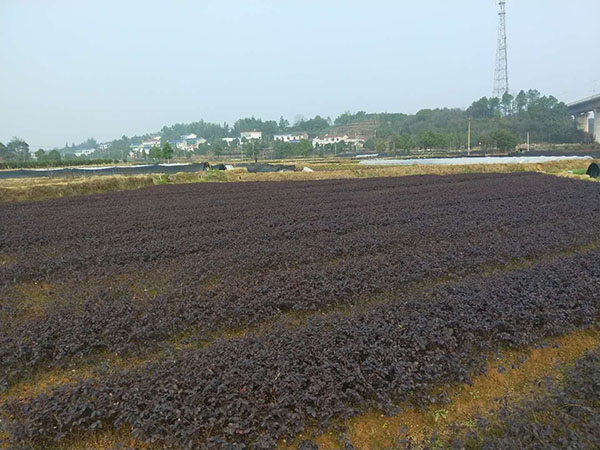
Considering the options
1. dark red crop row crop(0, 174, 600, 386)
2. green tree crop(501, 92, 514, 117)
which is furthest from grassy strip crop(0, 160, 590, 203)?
green tree crop(501, 92, 514, 117)

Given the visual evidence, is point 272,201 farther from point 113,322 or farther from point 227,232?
point 113,322

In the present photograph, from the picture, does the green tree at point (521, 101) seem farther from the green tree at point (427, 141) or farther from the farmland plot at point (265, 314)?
the farmland plot at point (265, 314)

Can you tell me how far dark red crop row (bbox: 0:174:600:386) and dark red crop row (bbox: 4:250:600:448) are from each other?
119 centimetres

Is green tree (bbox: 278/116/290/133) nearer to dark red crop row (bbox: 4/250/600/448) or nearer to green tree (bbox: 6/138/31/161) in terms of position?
green tree (bbox: 6/138/31/161)

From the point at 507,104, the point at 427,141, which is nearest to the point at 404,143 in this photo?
the point at 427,141

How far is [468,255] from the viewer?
9031mm

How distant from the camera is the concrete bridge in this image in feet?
273

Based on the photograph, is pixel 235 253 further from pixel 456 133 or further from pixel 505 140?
pixel 456 133

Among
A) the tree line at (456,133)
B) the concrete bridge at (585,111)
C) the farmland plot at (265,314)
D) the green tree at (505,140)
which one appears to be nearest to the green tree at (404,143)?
the tree line at (456,133)

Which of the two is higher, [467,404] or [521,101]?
[521,101]

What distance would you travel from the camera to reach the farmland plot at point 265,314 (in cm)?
398

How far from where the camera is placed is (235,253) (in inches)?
383

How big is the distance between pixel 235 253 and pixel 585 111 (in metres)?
113

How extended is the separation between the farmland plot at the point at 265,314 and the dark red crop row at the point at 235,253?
49 millimetres
